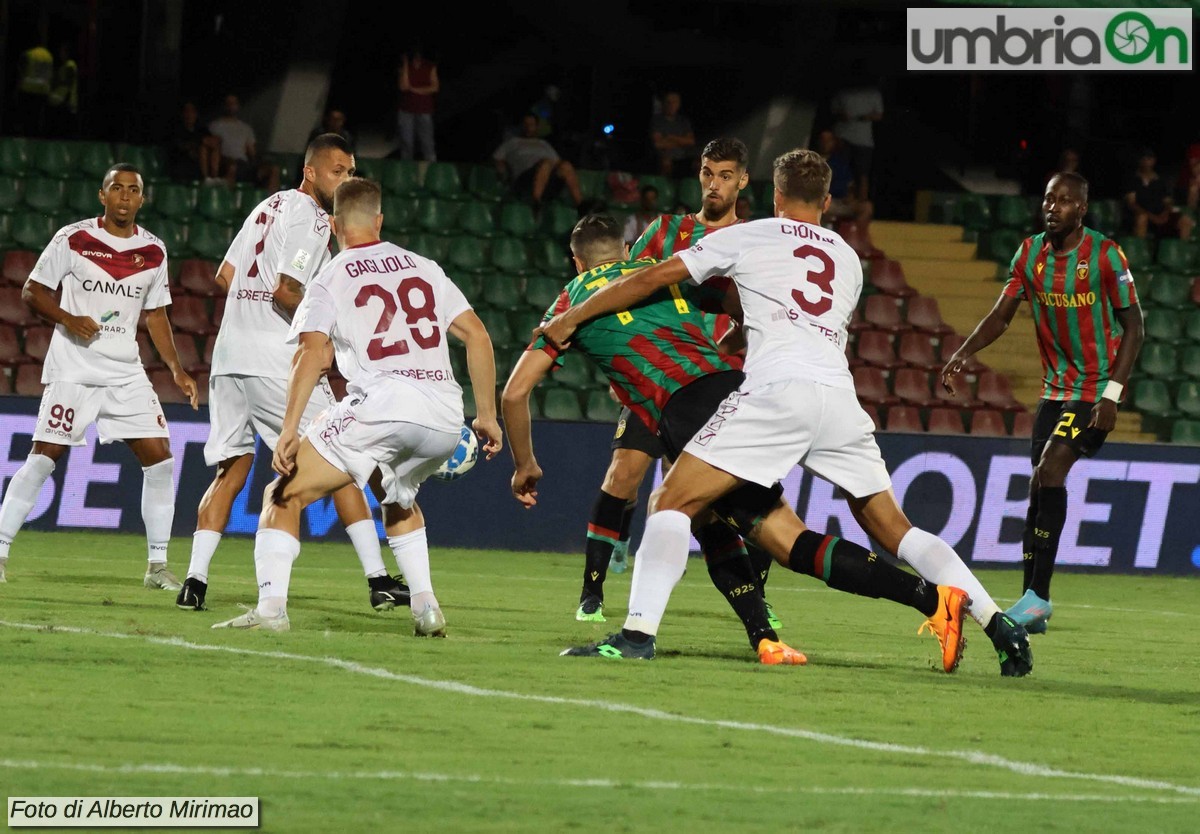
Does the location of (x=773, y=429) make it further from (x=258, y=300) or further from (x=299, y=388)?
(x=258, y=300)

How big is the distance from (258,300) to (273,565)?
209cm

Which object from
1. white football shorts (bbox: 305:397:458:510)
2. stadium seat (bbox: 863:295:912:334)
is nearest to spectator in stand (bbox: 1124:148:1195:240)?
stadium seat (bbox: 863:295:912:334)

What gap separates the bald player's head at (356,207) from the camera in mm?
7789

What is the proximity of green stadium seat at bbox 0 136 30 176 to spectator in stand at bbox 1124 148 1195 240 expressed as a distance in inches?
455

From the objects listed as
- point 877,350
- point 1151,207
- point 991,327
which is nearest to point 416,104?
point 877,350

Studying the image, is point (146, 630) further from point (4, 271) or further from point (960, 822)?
point (4, 271)

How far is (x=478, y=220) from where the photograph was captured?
19.3 m

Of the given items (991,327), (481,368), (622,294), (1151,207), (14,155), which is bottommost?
(481,368)

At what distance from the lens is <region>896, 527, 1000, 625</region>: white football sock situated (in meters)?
7.25

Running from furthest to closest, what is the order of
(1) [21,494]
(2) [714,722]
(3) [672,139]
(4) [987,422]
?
1. (3) [672,139]
2. (4) [987,422]
3. (1) [21,494]
4. (2) [714,722]

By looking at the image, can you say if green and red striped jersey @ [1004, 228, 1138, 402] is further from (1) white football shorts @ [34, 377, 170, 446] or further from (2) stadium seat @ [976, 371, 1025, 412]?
(2) stadium seat @ [976, 371, 1025, 412]

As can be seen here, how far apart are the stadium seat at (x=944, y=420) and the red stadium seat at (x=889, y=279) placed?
7.06 ft

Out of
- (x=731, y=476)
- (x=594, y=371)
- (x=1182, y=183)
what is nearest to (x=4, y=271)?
(x=594, y=371)

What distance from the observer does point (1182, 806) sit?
194 inches
